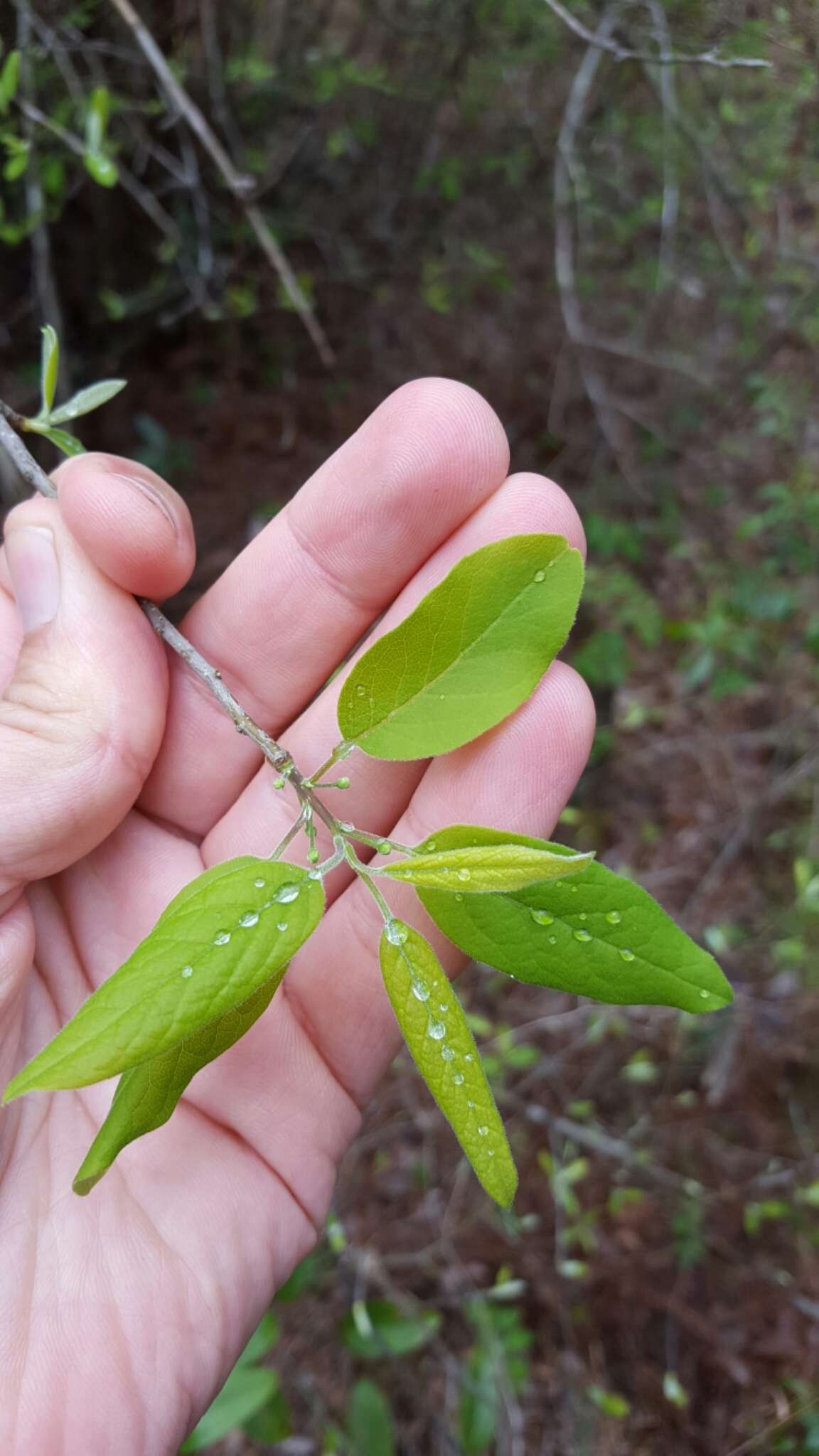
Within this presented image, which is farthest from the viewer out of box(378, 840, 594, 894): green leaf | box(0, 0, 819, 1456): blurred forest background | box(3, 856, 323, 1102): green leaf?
box(0, 0, 819, 1456): blurred forest background

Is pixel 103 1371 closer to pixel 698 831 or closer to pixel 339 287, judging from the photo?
pixel 698 831

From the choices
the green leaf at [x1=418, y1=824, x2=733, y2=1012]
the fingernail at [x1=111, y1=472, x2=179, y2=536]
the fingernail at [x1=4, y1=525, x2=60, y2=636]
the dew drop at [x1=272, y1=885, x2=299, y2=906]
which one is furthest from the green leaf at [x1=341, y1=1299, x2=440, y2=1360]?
the fingernail at [x1=111, y1=472, x2=179, y2=536]

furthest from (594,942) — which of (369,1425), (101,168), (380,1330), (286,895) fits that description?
(101,168)

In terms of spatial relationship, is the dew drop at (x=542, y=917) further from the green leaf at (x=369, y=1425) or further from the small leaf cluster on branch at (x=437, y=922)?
the green leaf at (x=369, y=1425)

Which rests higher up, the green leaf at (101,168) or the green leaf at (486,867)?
the green leaf at (101,168)

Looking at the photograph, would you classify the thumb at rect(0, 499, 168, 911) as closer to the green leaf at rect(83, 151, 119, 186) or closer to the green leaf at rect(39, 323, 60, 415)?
the green leaf at rect(39, 323, 60, 415)

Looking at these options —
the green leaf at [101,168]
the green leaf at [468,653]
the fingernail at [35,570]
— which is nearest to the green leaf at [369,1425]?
the green leaf at [468,653]

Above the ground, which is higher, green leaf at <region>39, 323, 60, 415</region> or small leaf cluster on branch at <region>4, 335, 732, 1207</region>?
green leaf at <region>39, 323, 60, 415</region>
